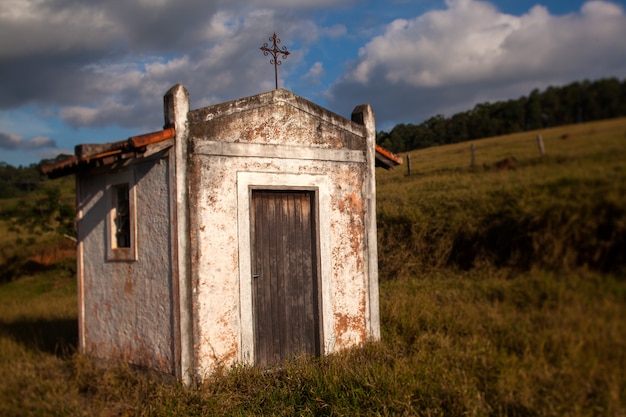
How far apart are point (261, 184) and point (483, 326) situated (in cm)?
394

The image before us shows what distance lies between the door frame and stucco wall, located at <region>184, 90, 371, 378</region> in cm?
1

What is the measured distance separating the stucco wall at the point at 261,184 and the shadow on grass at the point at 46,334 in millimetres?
3044

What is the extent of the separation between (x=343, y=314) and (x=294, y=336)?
75cm

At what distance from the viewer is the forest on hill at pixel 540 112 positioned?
1.17 meters

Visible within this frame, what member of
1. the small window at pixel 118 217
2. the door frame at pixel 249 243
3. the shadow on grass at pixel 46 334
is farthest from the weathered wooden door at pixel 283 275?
the shadow on grass at pixel 46 334

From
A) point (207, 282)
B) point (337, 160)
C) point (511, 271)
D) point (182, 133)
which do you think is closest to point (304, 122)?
point (337, 160)

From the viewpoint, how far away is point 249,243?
5.83 metres

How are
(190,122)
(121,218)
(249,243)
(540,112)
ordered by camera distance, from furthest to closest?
(121,218)
(249,243)
(190,122)
(540,112)

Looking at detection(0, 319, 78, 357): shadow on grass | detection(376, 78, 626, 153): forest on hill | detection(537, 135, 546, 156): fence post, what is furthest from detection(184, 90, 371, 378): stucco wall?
detection(537, 135, 546, 156): fence post

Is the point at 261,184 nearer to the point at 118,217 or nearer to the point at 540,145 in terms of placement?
the point at 118,217

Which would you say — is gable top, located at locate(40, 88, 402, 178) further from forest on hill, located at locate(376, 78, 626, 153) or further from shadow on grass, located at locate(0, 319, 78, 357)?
forest on hill, located at locate(376, 78, 626, 153)

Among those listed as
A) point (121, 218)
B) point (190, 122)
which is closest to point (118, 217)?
point (121, 218)

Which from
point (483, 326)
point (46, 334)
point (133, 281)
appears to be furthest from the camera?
point (46, 334)

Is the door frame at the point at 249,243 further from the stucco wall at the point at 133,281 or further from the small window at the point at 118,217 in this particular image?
the small window at the point at 118,217
